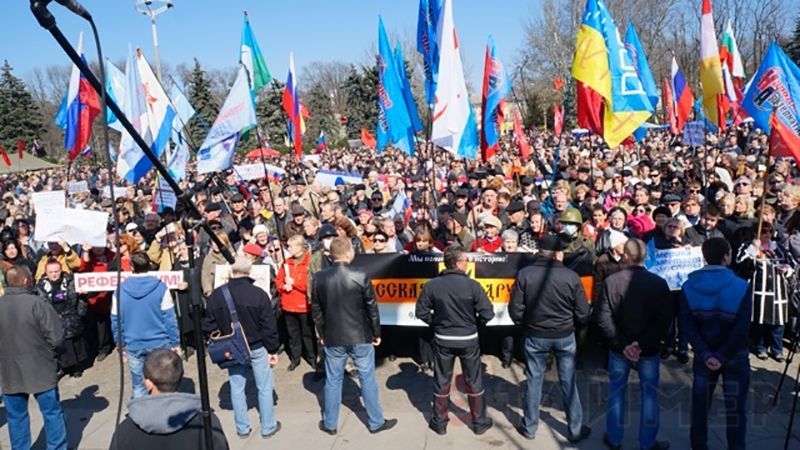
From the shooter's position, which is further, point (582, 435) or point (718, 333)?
point (582, 435)

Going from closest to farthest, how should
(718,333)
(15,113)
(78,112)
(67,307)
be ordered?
(718,333) → (67,307) → (78,112) → (15,113)

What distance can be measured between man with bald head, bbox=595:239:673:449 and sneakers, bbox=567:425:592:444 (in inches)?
12.9

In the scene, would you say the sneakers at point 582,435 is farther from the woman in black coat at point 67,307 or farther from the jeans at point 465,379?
the woman in black coat at point 67,307

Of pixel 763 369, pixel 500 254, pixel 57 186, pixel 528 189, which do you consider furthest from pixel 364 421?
pixel 57 186

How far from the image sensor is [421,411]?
6.21 m

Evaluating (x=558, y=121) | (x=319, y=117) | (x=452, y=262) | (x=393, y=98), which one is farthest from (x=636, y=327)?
(x=319, y=117)

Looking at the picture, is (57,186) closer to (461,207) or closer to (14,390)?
(461,207)

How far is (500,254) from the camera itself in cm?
680

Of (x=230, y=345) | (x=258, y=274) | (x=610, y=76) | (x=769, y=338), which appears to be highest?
(x=610, y=76)

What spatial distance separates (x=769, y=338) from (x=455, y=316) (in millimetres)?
4232

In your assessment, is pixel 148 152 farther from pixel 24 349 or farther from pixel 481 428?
pixel 481 428

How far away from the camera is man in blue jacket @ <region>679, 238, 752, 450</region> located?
4703 millimetres

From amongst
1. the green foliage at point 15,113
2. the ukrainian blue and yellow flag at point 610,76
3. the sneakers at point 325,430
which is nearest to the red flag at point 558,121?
the ukrainian blue and yellow flag at point 610,76

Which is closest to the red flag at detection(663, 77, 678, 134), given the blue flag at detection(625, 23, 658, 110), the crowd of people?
the blue flag at detection(625, 23, 658, 110)
